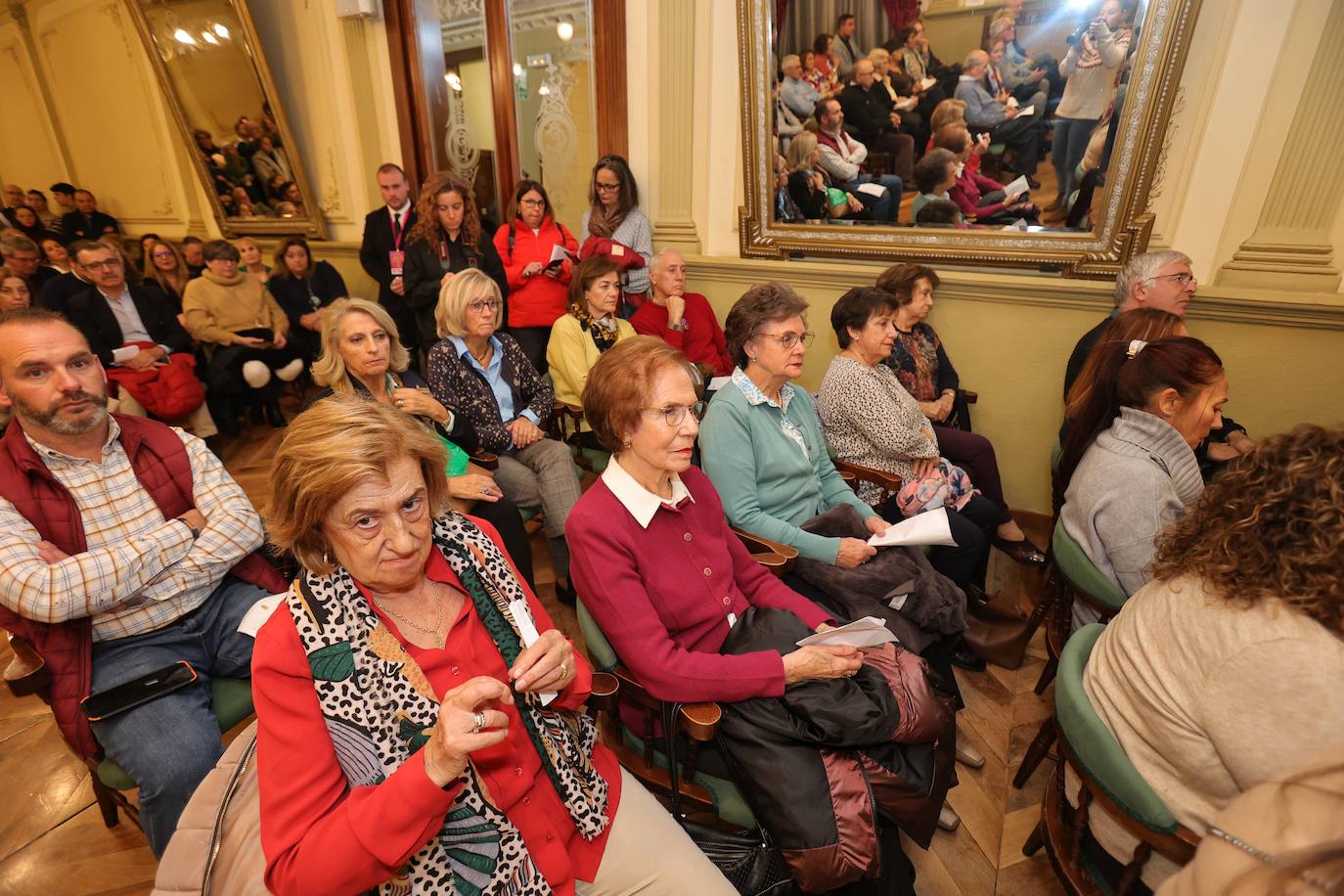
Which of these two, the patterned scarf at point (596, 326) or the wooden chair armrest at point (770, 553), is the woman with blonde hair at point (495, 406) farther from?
the wooden chair armrest at point (770, 553)

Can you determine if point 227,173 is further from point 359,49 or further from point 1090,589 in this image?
point 1090,589

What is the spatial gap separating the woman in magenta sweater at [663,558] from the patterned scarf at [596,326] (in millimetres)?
1940

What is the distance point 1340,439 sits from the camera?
3.95ft

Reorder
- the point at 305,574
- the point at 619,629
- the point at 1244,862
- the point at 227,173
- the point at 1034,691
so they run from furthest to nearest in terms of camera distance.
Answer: the point at 227,173, the point at 1034,691, the point at 619,629, the point at 305,574, the point at 1244,862

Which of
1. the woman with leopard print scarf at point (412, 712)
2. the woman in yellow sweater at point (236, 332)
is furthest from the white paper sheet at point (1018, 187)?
the woman in yellow sweater at point (236, 332)

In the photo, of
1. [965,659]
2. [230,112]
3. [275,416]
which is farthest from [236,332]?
[965,659]

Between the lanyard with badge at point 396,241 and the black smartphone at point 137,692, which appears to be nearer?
the black smartphone at point 137,692

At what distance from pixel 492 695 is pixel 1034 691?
8.27ft

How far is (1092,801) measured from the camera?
1375 millimetres

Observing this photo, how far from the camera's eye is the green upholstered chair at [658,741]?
145 cm

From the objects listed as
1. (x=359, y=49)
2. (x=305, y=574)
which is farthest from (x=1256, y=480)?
(x=359, y=49)

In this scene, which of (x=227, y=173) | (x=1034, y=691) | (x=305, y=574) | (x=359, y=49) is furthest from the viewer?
(x=227, y=173)

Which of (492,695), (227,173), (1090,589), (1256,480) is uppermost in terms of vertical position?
(227,173)

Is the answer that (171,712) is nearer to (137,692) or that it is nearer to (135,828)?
(137,692)
